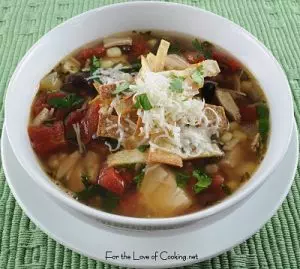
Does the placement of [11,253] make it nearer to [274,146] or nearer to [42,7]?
[274,146]

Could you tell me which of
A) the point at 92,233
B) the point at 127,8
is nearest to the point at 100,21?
the point at 127,8

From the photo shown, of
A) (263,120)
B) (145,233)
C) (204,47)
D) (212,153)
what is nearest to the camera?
(145,233)

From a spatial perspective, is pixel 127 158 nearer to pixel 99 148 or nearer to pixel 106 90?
pixel 99 148

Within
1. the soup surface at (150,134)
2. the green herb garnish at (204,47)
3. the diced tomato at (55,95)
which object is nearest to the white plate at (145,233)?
the soup surface at (150,134)

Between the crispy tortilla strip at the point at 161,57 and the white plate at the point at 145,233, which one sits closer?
the white plate at the point at 145,233

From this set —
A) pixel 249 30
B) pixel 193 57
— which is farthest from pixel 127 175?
pixel 249 30

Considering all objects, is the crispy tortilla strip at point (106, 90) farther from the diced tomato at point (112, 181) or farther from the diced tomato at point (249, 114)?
the diced tomato at point (249, 114)

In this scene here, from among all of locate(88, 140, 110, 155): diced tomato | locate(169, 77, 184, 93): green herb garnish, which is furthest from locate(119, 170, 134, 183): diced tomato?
locate(169, 77, 184, 93): green herb garnish
